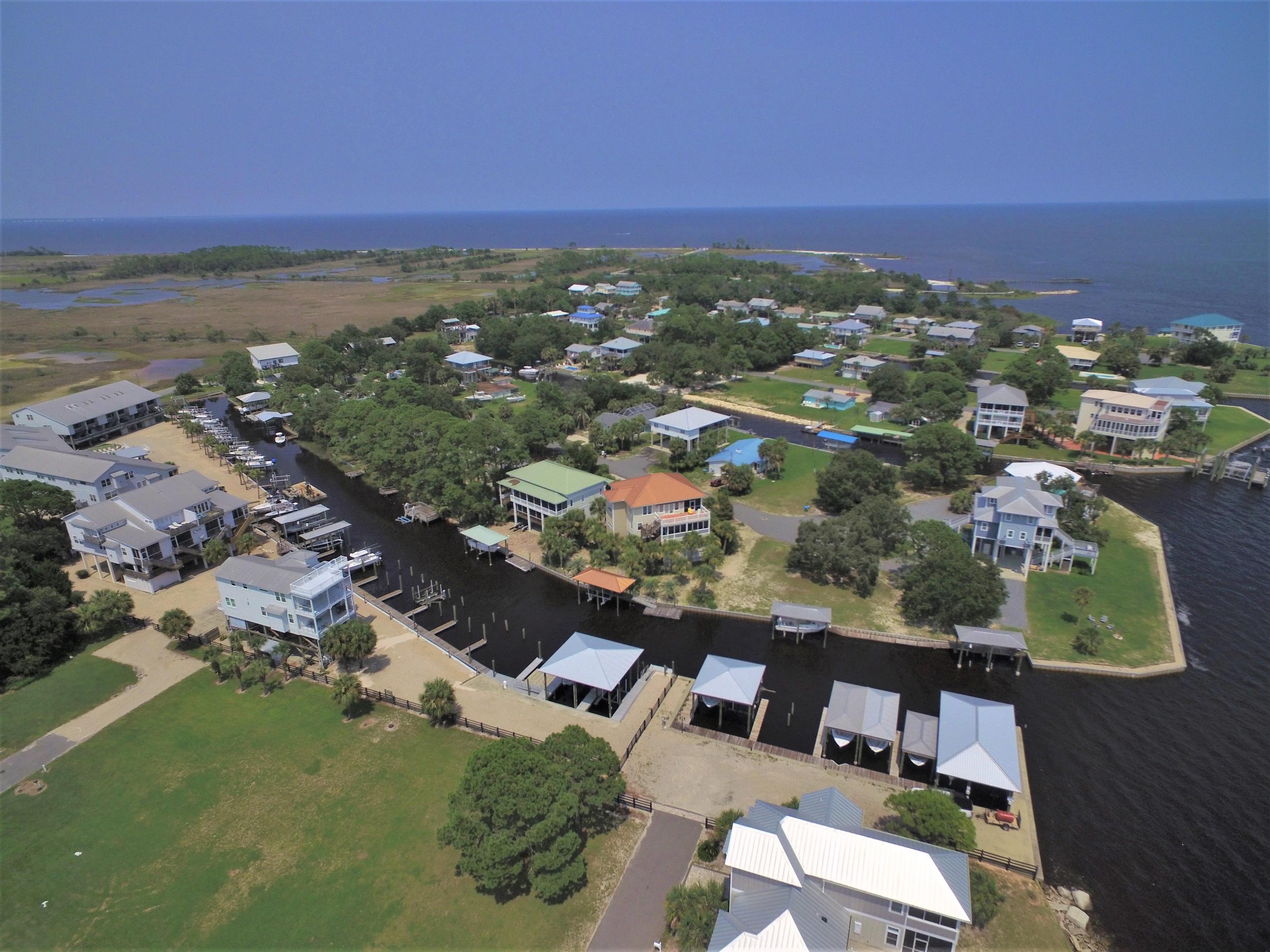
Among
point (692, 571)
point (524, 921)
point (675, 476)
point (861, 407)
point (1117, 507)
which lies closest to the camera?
point (524, 921)

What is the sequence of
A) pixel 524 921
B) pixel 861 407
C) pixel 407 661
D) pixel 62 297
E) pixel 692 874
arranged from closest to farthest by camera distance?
pixel 524 921 → pixel 692 874 → pixel 407 661 → pixel 861 407 → pixel 62 297

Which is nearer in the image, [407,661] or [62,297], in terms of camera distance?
[407,661]

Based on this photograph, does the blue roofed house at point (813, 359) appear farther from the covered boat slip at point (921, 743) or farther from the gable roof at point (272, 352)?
the covered boat slip at point (921, 743)

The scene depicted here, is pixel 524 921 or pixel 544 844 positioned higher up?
pixel 544 844

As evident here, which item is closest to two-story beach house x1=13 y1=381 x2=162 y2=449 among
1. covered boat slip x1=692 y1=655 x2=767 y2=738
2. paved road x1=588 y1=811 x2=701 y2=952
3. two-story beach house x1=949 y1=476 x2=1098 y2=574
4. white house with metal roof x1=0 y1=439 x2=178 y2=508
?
white house with metal roof x1=0 y1=439 x2=178 y2=508

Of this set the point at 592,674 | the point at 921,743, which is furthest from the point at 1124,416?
the point at 592,674

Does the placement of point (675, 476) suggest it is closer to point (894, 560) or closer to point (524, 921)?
point (894, 560)

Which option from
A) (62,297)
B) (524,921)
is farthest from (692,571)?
(62,297)
